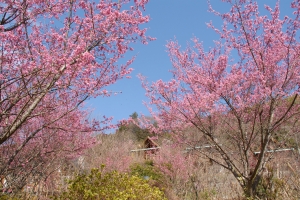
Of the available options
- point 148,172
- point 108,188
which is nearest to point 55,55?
point 108,188

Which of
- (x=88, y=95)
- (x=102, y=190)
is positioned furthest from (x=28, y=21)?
(x=102, y=190)

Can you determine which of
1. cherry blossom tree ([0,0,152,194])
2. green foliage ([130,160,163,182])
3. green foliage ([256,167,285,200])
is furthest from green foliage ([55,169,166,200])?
green foliage ([130,160,163,182])

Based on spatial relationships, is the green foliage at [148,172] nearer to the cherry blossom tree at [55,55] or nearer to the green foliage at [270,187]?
the green foliage at [270,187]

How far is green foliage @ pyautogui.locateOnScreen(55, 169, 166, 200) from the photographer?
4122mm

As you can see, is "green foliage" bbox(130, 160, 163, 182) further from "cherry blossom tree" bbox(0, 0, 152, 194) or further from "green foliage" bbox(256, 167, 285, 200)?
"cherry blossom tree" bbox(0, 0, 152, 194)

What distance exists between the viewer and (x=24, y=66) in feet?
10.7

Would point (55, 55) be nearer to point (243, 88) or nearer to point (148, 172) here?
point (243, 88)

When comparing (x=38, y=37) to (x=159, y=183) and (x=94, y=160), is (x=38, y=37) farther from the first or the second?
(x=94, y=160)

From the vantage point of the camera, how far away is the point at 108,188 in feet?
14.0

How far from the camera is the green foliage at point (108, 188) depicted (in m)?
4.12

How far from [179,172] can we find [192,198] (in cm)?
205

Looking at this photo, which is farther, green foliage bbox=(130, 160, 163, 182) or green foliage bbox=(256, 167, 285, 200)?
green foliage bbox=(130, 160, 163, 182)

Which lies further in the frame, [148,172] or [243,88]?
[148,172]

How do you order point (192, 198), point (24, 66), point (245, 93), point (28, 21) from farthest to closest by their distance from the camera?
point (192, 198) → point (245, 93) → point (28, 21) → point (24, 66)
